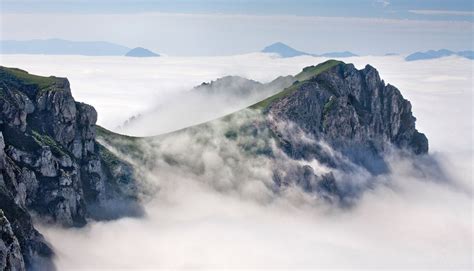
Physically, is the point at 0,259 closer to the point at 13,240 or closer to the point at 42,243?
the point at 13,240

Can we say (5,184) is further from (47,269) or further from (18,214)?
(47,269)

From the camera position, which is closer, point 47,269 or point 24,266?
point 24,266

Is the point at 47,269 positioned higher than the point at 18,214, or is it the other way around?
the point at 18,214

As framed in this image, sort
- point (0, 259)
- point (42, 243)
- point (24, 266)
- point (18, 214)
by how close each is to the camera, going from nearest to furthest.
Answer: point (0, 259), point (24, 266), point (18, 214), point (42, 243)

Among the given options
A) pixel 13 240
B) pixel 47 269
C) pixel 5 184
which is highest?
pixel 5 184

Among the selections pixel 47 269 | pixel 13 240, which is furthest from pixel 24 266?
pixel 47 269

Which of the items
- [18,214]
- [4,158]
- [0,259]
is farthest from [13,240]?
[4,158]

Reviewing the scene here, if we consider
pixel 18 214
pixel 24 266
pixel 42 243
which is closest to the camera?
pixel 24 266

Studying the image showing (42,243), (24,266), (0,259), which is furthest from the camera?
(42,243)

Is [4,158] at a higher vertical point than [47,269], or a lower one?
higher
